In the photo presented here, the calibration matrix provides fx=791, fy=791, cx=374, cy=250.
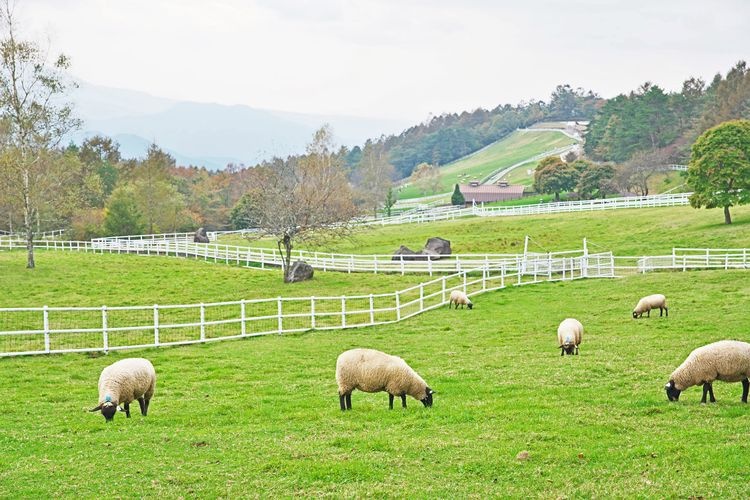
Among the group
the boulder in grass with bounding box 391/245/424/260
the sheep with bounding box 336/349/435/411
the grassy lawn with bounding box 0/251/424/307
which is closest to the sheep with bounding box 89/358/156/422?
the sheep with bounding box 336/349/435/411

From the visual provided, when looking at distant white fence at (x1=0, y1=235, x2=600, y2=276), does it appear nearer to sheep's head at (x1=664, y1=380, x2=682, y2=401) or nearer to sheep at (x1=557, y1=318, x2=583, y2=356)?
sheep at (x1=557, y1=318, x2=583, y2=356)

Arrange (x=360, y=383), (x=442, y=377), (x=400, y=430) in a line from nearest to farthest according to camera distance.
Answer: (x=400, y=430) → (x=360, y=383) → (x=442, y=377)

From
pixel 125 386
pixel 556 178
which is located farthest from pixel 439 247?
pixel 556 178

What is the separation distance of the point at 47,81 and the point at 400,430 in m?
43.7

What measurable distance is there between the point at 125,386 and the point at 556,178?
89.2 metres

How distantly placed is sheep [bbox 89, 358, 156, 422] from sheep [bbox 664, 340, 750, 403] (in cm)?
874

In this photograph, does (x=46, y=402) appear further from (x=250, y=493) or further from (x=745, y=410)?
(x=745, y=410)

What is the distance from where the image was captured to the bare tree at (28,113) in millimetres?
46156

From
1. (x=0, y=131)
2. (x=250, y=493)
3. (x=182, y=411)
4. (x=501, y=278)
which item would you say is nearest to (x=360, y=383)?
(x=182, y=411)

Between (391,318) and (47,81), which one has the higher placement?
(47,81)

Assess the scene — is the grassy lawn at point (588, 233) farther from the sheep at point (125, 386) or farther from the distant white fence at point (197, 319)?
the sheep at point (125, 386)

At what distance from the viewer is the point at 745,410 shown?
11922 mm

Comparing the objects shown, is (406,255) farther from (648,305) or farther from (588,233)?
(648,305)

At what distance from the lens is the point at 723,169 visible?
51969 mm
